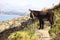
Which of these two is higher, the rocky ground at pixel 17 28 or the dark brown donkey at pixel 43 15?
the dark brown donkey at pixel 43 15

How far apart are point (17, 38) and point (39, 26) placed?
3.77 metres

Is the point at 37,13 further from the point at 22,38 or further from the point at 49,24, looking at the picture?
the point at 22,38

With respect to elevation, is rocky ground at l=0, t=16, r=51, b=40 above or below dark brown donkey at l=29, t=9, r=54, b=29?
below

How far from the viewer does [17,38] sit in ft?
33.8

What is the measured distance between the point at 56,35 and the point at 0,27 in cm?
574

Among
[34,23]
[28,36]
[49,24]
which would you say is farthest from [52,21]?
[28,36]

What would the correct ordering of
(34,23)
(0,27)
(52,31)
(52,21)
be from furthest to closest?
(0,27) < (34,23) < (52,21) < (52,31)

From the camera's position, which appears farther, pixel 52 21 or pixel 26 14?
pixel 26 14

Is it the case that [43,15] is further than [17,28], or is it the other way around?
[17,28]

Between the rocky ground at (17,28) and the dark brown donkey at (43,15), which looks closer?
the rocky ground at (17,28)

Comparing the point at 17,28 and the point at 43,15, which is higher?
the point at 43,15

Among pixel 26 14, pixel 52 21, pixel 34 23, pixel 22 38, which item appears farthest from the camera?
pixel 26 14

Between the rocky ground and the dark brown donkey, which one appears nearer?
the rocky ground

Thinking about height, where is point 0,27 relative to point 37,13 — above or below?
below
